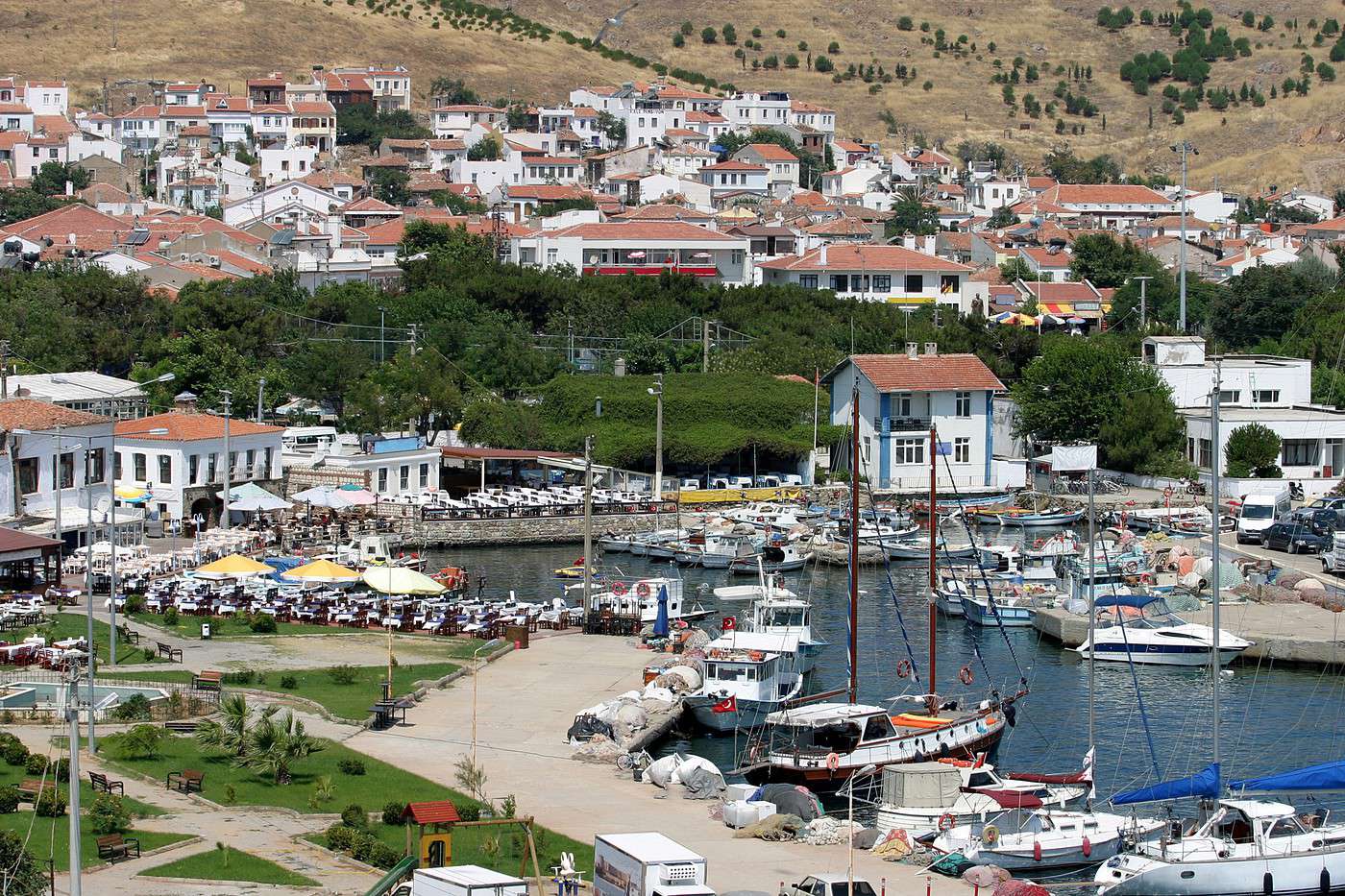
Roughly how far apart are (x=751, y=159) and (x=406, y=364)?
229ft

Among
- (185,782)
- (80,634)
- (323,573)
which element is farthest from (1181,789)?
(323,573)

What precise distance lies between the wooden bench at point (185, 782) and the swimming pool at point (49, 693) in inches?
175

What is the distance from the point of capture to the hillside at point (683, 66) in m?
167

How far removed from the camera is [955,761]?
1278 inches

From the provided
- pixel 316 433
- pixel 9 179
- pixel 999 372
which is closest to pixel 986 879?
pixel 316 433

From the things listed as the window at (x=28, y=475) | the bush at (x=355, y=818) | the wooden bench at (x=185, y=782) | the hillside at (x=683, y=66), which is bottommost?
the bush at (x=355, y=818)

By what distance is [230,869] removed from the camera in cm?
2506

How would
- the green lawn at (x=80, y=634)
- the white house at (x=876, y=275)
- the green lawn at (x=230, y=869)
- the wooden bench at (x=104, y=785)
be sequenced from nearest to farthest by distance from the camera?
1. the green lawn at (x=230, y=869)
2. the wooden bench at (x=104, y=785)
3. the green lawn at (x=80, y=634)
4. the white house at (x=876, y=275)

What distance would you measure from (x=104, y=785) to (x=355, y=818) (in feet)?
11.6

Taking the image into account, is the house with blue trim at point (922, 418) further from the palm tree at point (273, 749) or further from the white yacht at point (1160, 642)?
the palm tree at point (273, 749)

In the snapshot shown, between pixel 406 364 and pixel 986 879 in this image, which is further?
pixel 406 364

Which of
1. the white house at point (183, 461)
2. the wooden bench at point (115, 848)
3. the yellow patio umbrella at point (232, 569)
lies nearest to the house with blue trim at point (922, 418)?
the white house at point (183, 461)

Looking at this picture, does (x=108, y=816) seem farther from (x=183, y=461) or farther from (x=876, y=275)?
(x=876, y=275)

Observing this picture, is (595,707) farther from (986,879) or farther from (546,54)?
(546,54)
